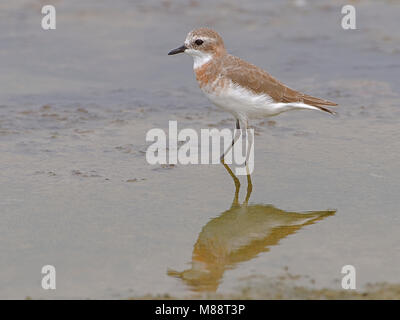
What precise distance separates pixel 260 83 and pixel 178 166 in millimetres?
1337

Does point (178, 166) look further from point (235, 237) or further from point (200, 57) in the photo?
point (235, 237)

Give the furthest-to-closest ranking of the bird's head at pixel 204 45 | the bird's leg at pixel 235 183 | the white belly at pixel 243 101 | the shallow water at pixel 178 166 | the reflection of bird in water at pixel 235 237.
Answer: the bird's head at pixel 204 45, the white belly at pixel 243 101, the bird's leg at pixel 235 183, the shallow water at pixel 178 166, the reflection of bird in water at pixel 235 237

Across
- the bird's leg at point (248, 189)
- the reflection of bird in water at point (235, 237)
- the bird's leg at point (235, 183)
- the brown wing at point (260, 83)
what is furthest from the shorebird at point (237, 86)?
the reflection of bird in water at point (235, 237)

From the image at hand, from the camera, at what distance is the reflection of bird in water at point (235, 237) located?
602cm

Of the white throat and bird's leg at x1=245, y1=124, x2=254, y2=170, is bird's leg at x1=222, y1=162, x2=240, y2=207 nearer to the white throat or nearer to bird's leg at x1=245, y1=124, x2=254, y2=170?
bird's leg at x1=245, y1=124, x2=254, y2=170

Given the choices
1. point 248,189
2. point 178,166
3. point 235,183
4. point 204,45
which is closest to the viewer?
point 248,189

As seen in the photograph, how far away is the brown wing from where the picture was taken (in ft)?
27.1

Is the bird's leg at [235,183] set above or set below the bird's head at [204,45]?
below

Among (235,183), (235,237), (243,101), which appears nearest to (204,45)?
(243,101)

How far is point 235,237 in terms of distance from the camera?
22.3 feet

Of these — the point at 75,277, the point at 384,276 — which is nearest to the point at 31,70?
the point at 75,277

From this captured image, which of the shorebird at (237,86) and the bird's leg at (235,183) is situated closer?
the bird's leg at (235,183)

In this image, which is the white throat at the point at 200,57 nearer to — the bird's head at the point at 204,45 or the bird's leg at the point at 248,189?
the bird's head at the point at 204,45

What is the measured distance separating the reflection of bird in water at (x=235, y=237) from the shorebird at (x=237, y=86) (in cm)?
116
